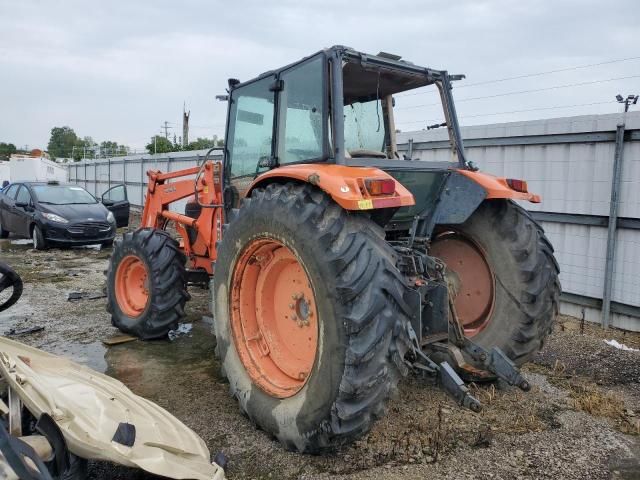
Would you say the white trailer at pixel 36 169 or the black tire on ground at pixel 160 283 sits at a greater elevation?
the white trailer at pixel 36 169

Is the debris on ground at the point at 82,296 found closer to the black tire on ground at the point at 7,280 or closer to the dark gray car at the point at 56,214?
the black tire on ground at the point at 7,280

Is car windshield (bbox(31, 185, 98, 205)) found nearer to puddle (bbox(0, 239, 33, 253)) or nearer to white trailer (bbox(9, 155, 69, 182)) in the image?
puddle (bbox(0, 239, 33, 253))

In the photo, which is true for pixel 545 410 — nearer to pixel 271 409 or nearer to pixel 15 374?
pixel 271 409

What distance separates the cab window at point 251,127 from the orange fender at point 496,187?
5.20 feet

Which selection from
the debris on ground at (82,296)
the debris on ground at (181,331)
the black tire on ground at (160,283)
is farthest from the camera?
the debris on ground at (82,296)

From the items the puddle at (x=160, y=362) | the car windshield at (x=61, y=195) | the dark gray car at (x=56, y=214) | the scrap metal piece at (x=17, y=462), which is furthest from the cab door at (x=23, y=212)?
the scrap metal piece at (x=17, y=462)

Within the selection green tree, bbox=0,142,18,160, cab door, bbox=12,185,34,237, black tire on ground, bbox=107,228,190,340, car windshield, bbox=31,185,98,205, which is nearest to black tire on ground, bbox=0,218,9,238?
cab door, bbox=12,185,34,237

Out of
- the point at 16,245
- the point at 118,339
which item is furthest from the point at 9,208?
the point at 118,339

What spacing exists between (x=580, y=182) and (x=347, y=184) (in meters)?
4.31

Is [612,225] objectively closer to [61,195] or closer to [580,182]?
[580,182]

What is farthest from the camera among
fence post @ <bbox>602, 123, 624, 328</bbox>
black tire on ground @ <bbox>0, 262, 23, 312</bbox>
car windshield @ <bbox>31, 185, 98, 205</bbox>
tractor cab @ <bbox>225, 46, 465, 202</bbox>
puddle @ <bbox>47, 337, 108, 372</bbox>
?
car windshield @ <bbox>31, 185, 98, 205</bbox>

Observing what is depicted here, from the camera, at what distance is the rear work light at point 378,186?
9.04 feet

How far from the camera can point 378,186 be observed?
2.76 metres

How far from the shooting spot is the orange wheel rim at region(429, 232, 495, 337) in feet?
12.7
